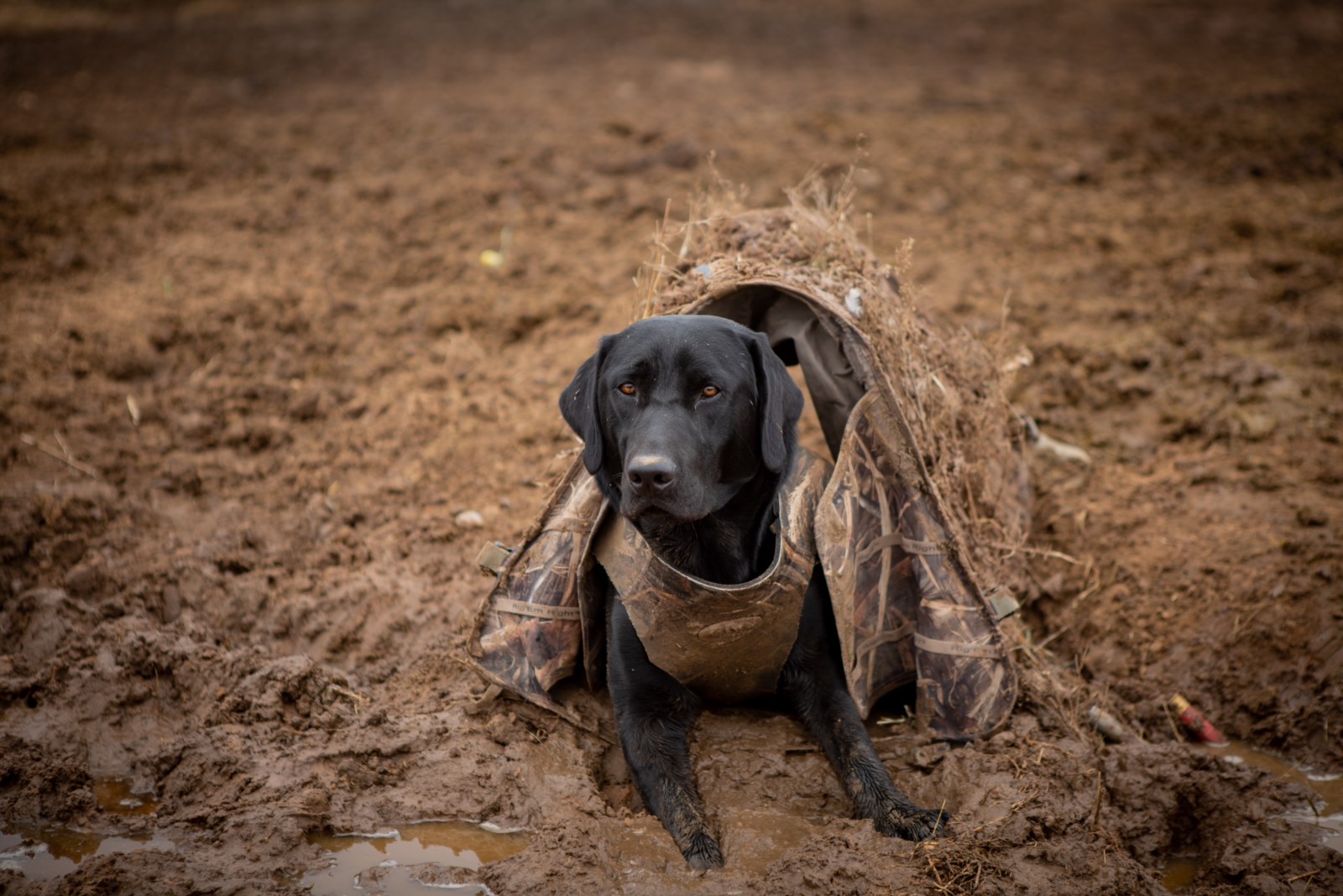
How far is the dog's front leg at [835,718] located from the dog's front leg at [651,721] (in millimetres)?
362

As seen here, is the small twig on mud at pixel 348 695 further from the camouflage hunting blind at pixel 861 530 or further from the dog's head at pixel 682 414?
the dog's head at pixel 682 414

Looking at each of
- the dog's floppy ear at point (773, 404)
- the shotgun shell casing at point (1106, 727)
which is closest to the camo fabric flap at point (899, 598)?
the dog's floppy ear at point (773, 404)

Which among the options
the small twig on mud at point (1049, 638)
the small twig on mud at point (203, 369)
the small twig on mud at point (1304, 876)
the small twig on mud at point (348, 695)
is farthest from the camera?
the small twig on mud at point (203, 369)

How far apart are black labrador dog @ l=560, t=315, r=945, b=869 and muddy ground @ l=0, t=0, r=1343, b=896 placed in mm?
135

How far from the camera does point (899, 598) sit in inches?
146

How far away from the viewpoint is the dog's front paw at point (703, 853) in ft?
9.61

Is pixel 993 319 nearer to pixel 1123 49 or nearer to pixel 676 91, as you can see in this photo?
pixel 676 91

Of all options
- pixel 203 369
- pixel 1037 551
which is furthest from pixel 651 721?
pixel 203 369

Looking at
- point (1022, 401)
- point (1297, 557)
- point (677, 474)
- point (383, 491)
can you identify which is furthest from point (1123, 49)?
point (677, 474)

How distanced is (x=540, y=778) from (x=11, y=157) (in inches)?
292

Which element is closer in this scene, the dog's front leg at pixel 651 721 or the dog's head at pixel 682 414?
the dog's head at pixel 682 414

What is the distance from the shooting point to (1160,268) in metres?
6.52

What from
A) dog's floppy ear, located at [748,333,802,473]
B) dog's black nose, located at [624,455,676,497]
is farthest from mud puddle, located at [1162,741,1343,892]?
dog's black nose, located at [624,455,676,497]

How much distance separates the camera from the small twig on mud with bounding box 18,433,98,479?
491 centimetres
